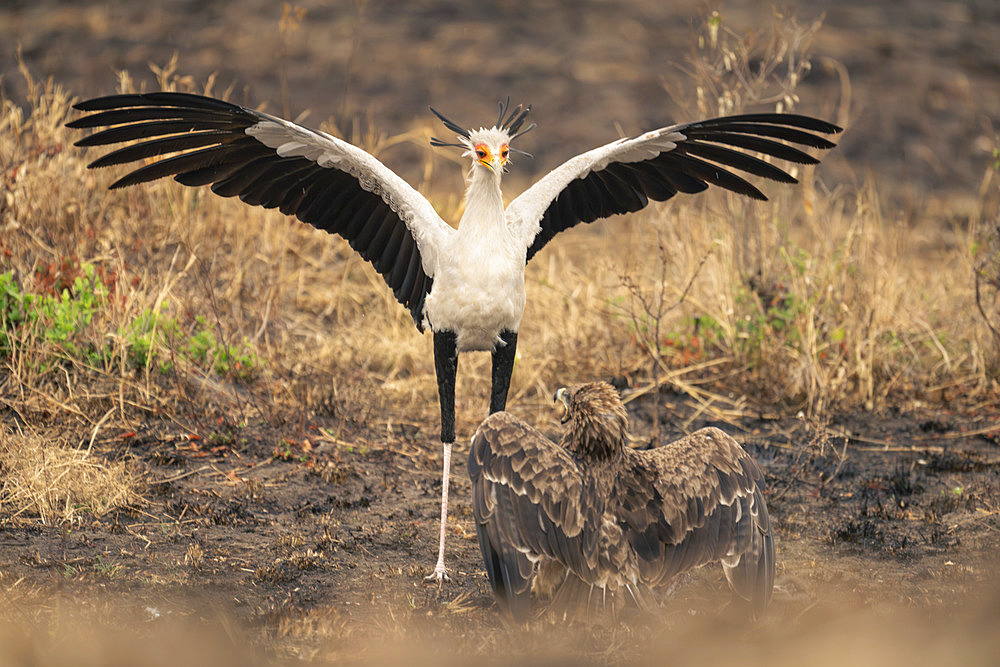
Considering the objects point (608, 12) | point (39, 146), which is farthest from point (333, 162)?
point (608, 12)

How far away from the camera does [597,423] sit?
3973 mm

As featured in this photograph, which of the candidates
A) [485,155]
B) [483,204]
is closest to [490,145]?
[485,155]

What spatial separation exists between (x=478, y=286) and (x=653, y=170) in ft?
4.43

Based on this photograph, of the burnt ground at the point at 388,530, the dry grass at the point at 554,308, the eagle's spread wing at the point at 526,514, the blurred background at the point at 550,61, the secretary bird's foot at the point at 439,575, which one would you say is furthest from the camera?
the blurred background at the point at 550,61

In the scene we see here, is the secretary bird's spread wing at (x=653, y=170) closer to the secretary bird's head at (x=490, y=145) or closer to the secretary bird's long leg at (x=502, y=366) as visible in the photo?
the secretary bird's head at (x=490, y=145)

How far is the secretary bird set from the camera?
14.7 ft

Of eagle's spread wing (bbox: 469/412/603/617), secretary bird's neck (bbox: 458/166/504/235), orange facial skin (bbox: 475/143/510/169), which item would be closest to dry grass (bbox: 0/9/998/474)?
secretary bird's neck (bbox: 458/166/504/235)

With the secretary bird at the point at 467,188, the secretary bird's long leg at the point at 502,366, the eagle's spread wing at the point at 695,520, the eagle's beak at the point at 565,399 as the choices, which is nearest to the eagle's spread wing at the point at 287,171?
the secretary bird at the point at 467,188

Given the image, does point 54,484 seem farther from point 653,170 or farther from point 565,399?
point 653,170

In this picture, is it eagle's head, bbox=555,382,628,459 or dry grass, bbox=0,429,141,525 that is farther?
dry grass, bbox=0,429,141,525

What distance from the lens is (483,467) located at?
392cm

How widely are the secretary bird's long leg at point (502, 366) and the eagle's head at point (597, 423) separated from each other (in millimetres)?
698

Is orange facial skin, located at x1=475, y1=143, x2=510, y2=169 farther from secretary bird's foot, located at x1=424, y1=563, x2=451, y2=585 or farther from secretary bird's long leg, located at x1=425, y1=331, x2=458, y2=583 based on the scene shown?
secretary bird's foot, located at x1=424, y1=563, x2=451, y2=585

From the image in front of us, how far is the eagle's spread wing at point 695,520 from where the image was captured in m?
3.86
